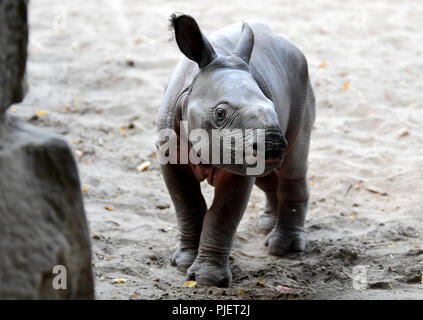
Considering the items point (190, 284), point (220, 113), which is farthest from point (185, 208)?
point (220, 113)

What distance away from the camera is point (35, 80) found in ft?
26.1

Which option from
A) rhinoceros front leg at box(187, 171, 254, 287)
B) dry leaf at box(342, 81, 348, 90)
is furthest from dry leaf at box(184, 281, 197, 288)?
dry leaf at box(342, 81, 348, 90)

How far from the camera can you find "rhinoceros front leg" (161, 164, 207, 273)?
4426 mm

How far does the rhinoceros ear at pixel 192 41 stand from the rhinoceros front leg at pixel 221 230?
0.75 metres

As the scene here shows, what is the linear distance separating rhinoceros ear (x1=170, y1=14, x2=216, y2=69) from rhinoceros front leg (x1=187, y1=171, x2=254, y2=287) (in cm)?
75

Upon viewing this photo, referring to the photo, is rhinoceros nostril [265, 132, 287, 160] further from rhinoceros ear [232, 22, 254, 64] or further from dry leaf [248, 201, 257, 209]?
dry leaf [248, 201, 257, 209]

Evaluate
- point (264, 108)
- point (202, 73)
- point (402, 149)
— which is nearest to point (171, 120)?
point (202, 73)

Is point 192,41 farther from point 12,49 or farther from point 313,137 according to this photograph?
point 313,137

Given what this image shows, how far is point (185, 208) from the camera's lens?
4535 mm

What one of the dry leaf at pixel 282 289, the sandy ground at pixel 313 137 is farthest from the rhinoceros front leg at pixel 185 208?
the dry leaf at pixel 282 289

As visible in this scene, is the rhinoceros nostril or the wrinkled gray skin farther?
the wrinkled gray skin

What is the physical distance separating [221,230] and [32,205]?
2.09 metres
